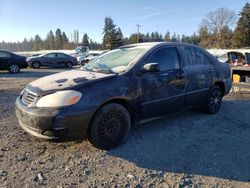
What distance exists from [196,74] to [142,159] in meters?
2.36

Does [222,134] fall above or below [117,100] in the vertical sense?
below

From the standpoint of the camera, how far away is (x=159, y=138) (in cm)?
452

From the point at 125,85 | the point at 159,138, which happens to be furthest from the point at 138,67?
the point at 159,138

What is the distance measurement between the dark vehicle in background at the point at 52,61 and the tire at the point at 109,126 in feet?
62.6

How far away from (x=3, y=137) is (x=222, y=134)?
3.82m

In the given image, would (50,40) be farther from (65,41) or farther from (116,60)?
(116,60)

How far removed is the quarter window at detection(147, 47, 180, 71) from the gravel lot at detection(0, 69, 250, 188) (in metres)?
1.17

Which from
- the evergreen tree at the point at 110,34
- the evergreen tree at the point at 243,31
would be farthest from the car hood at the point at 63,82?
the evergreen tree at the point at 110,34

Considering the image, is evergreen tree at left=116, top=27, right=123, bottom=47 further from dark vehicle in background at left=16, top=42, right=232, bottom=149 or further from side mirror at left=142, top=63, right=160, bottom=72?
side mirror at left=142, top=63, right=160, bottom=72

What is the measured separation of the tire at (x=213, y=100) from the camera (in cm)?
579

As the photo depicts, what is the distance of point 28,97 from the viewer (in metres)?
3.94

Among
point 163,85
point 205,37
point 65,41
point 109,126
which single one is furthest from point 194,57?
point 65,41

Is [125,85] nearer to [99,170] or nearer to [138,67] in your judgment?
[138,67]

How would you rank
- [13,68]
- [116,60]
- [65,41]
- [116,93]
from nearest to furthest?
[116,93] < [116,60] < [13,68] < [65,41]
